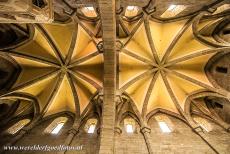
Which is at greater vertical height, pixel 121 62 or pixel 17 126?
pixel 121 62

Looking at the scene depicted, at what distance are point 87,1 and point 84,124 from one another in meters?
6.42

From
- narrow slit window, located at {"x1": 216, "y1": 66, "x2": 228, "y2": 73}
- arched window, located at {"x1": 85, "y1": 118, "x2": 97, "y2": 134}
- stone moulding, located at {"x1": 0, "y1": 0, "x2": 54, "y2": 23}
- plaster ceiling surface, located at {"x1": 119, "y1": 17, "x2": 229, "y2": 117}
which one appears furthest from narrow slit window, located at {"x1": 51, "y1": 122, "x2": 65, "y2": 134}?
narrow slit window, located at {"x1": 216, "y1": 66, "x2": 228, "y2": 73}

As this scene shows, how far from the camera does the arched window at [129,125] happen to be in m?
12.8

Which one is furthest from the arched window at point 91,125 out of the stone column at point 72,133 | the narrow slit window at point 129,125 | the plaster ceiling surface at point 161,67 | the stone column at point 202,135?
the stone column at point 202,135

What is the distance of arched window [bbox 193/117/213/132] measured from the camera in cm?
1288

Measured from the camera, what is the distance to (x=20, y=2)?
689cm

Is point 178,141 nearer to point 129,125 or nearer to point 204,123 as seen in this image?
point 204,123

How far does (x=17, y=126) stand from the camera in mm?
13570

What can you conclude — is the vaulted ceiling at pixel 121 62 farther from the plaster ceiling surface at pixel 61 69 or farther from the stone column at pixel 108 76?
the stone column at pixel 108 76

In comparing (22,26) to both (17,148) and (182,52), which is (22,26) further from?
(182,52)

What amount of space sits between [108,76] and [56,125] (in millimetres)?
4073

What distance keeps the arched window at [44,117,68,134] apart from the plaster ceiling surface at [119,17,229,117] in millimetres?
3768

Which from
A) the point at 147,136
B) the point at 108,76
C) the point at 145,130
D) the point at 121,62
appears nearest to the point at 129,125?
the point at 145,130

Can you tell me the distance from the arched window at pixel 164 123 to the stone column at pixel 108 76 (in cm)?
283
